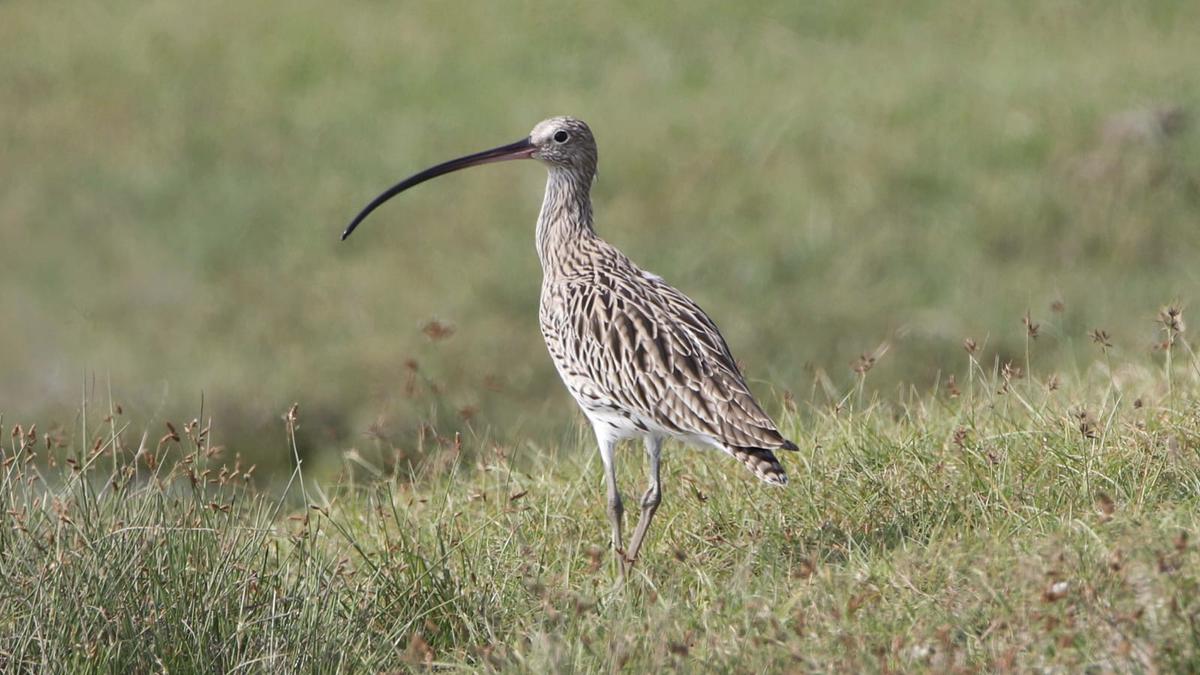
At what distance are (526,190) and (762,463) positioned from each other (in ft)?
30.3

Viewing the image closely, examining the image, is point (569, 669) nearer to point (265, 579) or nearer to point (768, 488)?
point (265, 579)

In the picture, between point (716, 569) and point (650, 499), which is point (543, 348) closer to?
point (650, 499)

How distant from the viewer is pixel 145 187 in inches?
A: 614

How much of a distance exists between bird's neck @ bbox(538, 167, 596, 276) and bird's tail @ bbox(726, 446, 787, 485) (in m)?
1.66

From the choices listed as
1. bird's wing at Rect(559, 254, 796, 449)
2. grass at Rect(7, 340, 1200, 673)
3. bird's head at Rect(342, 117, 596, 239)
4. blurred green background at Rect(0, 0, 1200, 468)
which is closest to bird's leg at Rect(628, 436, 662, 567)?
grass at Rect(7, 340, 1200, 673)

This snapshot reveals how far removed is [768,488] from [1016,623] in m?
1.72

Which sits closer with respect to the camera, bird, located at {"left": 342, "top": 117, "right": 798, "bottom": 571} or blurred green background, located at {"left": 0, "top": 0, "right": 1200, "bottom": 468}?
bird, located at {"left": 342, "top": 117, "right": 798, "bottom": 571}

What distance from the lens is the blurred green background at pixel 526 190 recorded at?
12.6 meters

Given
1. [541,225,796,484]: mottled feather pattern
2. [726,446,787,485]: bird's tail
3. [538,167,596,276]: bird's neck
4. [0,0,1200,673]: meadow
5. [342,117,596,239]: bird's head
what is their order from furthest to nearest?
[342,117,596,239]: bird's head, [538,167,596,276]: bird's neck, [541,225,796,484]: mottled feather pattern, [726,446,787,485]: bird's tail, [0,0,1200,673]: meadow

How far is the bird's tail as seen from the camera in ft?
19.3

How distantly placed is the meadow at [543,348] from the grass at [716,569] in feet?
0.06

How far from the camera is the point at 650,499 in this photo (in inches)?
256

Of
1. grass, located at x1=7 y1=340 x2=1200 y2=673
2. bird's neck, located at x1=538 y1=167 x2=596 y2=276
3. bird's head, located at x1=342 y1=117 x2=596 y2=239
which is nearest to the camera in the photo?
grass, located at x1=7 y1=340 x2=1200 y2=673

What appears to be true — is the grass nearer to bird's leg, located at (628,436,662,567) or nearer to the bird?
bird's leg, located at (628,436,662,567)
